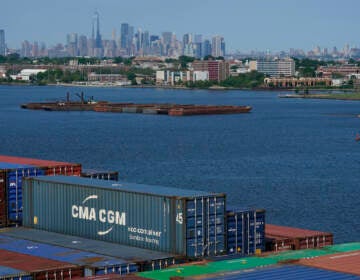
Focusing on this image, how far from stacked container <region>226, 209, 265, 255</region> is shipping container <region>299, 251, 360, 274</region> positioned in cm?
428

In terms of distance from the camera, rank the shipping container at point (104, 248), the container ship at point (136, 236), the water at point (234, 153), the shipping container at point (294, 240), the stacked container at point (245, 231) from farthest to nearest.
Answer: the water at point (234, 153), the shipping container at point (294, 240), the stacked container at point (245, 231), the shipping container at point (104, 248), the container ship at point (136, 236)

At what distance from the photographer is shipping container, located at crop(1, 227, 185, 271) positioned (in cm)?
2408

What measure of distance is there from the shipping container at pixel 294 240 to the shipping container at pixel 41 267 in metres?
5.94

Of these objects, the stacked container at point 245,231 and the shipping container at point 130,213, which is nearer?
the shipping container at point 130,213

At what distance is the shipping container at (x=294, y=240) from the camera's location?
89.4 ft

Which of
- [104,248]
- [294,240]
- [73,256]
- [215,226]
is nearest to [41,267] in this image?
[73,256]

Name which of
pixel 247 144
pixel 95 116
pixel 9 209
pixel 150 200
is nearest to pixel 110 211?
pixel 150 200

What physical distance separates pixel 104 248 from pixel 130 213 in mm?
1029

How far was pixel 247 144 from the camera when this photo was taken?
76750mm

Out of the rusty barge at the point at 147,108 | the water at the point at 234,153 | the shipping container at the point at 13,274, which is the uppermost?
the shipping container at the point at 13,274

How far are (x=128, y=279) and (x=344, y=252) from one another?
5.20 m

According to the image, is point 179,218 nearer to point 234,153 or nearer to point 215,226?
point 215,226

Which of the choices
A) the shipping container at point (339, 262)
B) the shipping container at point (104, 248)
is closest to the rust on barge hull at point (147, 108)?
the shipping container at point (104, 248)

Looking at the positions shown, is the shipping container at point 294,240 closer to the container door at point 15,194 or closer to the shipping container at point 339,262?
the shipping container at point 339,262
